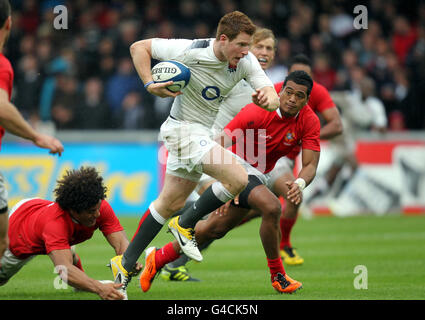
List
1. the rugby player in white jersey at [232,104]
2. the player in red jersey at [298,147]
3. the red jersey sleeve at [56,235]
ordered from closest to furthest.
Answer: the red jersey sleeve at [56,235] < the rugby player in white jersey at [232,104] < the player in red jersey at [298,147]

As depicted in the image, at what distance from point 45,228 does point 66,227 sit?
6.8 inches

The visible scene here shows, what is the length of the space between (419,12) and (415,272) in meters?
13.2

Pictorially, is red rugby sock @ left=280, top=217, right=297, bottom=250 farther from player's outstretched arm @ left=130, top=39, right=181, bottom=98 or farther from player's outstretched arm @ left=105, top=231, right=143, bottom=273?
player's outstretched arm @ left=130, top=39, right=181, bottom=98

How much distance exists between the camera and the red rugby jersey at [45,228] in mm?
6043

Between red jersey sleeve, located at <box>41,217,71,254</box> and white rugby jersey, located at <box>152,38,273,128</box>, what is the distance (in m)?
1.42

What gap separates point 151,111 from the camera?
52.3 ft

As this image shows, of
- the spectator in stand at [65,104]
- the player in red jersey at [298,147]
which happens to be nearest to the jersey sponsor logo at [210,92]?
the player in red jersey at [298,147]

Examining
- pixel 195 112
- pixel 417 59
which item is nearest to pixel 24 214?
pixel 195 112

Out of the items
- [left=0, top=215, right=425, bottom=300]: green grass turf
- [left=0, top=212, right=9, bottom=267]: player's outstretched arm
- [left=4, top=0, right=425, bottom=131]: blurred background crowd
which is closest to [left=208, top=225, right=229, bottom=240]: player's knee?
[left=0, top=215, right=425, bottom=300]: green grass turf

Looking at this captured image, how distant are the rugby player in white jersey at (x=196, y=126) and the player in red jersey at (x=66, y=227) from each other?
38 cm

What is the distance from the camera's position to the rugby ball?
623 centimetres

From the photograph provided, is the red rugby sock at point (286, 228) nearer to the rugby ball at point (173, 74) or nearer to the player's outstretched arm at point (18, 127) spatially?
the rugby ball at point (173, 74)

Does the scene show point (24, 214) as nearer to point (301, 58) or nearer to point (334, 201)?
point (301, 58)

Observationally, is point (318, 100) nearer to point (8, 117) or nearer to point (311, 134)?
point (311, 134)
